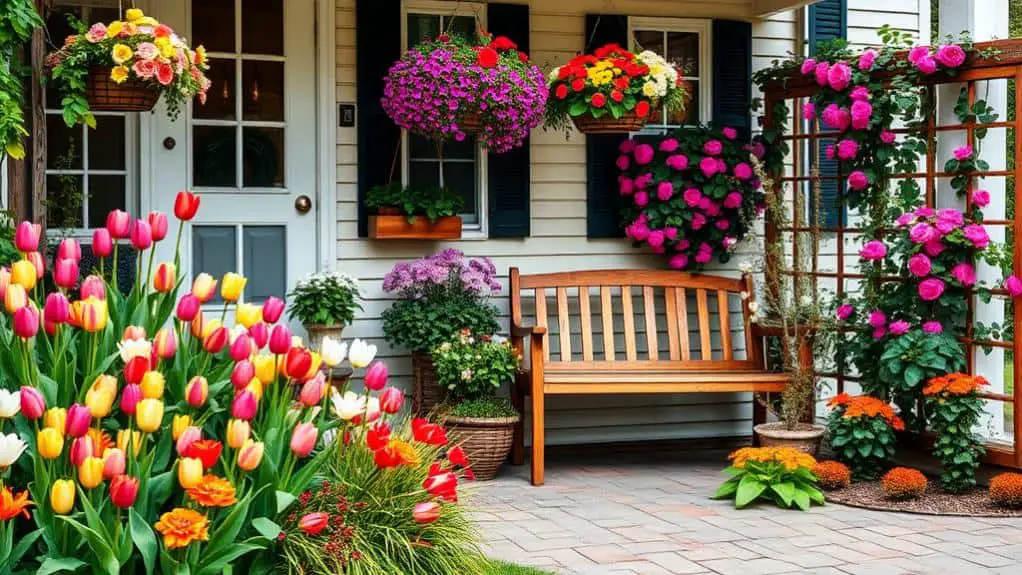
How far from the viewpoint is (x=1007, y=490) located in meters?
5.65

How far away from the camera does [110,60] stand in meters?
5.25

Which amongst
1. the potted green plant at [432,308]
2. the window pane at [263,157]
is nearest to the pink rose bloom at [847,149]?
the potted green plant at [432,308]

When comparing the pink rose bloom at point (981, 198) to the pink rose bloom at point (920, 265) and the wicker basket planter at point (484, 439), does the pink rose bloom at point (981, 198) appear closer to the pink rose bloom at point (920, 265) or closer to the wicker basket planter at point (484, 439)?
the pink rose bloom at point (920, 265)

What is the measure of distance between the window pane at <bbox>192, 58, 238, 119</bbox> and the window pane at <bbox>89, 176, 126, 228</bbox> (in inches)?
20.6

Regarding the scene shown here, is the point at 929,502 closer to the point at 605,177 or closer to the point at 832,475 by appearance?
the point at 832,475

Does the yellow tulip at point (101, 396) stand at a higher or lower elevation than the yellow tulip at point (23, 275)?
lower

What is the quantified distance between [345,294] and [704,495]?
2.01 m

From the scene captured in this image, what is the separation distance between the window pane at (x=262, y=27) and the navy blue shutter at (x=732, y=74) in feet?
8.23

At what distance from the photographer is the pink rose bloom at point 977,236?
19.7 feet

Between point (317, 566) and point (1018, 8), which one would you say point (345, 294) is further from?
point (1018, 8)

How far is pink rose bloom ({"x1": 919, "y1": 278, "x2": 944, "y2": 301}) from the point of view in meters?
6.11

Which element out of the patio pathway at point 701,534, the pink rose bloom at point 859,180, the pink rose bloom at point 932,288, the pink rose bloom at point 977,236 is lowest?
the patio pathway at point 701,534

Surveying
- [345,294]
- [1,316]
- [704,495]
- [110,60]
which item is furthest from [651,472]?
[1,316]

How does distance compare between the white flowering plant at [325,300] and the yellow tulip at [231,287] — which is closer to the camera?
the yellow tulip at [231,287]
